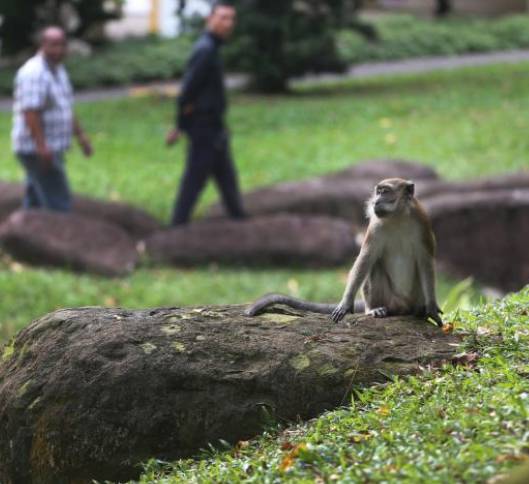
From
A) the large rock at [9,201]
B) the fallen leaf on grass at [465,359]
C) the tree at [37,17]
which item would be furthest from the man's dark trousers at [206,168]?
the tree at [37,17]

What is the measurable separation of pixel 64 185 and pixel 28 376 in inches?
307

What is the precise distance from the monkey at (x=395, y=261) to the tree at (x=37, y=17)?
23.0m

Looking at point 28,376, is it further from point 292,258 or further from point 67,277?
point 292,258

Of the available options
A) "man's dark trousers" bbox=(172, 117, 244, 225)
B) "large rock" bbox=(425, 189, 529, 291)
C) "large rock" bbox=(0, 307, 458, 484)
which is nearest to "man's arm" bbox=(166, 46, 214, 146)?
"man's dark trousers" bbox=(172, 117, 244, 225)

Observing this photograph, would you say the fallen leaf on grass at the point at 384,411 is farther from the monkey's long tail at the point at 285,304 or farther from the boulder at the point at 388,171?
the boulder at the point at 388,171

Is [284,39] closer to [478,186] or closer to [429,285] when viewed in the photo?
[478,186]

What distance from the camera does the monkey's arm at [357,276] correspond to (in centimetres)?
630

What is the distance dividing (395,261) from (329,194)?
9.16 meters

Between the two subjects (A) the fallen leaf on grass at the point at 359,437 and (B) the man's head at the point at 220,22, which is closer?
(A) the fallen leaf on grass at the point at 359,437

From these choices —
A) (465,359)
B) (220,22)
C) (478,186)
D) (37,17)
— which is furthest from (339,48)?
(465,359)

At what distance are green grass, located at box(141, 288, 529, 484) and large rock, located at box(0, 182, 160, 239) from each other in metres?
9.25

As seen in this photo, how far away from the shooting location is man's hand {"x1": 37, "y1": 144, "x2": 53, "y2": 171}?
12.7 m

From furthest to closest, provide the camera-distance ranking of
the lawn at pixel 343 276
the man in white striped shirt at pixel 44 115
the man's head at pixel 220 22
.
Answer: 1. the man's head at pixel 220 22
2. the man in white striped shirt at pixel 44 115
3. the lawn at pixel 343 276

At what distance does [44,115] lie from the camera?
13031 millimetres
